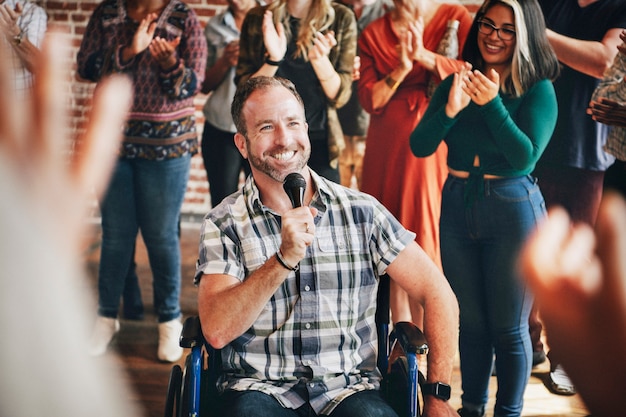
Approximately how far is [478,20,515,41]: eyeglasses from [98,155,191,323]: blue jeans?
1.21 metres

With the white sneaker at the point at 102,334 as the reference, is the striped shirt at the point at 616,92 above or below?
above

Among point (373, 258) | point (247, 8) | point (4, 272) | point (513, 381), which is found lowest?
point (513, 381)

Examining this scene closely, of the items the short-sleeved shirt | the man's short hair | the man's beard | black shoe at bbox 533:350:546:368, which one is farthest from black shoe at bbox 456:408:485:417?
the man's short hair

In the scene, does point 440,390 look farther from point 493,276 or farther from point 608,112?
point 608,112

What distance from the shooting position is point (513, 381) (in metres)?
2.21

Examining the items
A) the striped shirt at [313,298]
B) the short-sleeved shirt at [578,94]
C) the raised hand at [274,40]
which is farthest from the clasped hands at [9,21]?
the short-sleeved shirt at [578,94]

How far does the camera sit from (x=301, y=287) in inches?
66.4

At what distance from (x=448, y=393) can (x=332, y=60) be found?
49.6 inches

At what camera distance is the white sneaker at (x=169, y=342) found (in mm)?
2646

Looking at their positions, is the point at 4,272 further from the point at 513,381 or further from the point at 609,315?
the point at 609,315

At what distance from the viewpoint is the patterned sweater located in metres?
2.46

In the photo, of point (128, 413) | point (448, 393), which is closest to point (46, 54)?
point (128, 413)

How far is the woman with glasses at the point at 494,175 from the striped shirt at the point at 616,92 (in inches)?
6.1

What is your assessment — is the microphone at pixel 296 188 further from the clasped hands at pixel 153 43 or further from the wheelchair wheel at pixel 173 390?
the clasped hands at pixel 153 43
